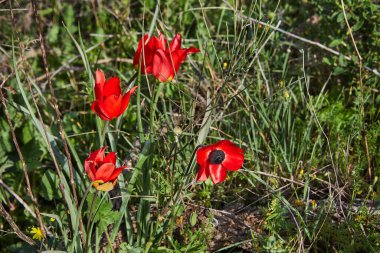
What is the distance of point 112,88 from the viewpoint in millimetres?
1655

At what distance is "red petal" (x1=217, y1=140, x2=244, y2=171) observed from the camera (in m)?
1.71

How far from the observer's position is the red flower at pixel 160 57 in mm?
1764

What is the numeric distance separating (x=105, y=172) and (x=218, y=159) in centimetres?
33

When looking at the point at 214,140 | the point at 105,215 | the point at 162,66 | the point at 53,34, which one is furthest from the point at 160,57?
the point at 53,34

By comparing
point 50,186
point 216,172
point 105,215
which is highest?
point 216,172

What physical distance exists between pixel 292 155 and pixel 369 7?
699mm

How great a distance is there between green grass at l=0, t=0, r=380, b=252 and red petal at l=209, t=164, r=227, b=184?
0.07m

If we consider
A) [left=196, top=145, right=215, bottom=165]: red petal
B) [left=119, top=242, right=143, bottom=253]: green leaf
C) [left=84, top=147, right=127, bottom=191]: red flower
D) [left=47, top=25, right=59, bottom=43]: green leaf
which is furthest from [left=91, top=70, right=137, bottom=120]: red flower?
[left=47, top=25, right=59, bottom=43]: green leaf

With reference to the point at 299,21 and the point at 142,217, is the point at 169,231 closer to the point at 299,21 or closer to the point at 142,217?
the point at 142,217

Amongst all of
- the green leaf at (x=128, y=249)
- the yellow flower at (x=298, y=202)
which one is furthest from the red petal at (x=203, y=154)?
the yellow flower at (x=298, y=202)

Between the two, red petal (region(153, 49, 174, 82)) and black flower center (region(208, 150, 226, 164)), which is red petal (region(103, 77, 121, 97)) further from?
black flower center (region(208, 150, 226, 164))

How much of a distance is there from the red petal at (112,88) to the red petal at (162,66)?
17cm

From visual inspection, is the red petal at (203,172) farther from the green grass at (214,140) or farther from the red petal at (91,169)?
the red petal at (91,169)

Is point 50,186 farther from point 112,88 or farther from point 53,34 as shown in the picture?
point 53,34
